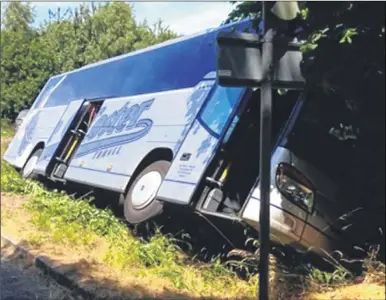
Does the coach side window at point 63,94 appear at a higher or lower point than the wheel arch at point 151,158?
higher

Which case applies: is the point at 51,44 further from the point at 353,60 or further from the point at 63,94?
the point at 353,60

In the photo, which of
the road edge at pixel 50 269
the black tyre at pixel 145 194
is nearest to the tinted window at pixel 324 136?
the black tyre at pixel 145 194

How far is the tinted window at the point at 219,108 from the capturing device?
23.2ft

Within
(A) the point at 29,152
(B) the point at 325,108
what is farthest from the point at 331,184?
(A) the point at 29,152

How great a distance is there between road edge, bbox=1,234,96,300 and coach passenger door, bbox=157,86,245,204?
135cm

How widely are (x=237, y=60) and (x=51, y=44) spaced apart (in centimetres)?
1101

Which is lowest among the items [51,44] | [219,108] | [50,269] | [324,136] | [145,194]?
[50,269]

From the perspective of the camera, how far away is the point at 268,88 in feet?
14.8

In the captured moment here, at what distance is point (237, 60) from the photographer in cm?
450

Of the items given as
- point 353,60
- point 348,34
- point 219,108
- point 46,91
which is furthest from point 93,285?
point 46,91

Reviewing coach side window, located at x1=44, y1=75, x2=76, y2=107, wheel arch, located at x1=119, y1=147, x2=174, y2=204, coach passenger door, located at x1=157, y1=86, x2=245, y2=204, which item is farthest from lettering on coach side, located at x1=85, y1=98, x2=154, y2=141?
coach side window, located at x1=44, y1=75, x2=76, y2=107

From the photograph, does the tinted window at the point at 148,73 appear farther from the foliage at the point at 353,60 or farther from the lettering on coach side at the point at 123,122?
the foliage at the point at 353,60

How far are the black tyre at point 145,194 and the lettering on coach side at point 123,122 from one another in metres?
0.70

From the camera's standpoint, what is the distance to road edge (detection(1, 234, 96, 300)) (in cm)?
660
